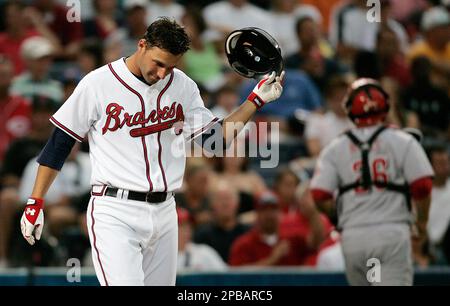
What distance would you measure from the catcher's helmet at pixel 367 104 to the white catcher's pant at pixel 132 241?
1882 millimetres

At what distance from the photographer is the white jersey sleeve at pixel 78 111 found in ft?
20.6

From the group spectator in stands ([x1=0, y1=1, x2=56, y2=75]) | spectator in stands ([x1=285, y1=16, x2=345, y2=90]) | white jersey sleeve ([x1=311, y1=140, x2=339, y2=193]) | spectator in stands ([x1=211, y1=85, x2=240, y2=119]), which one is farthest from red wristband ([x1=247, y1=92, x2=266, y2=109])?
spectator in stands ([x1=0, y1=1, x2=56, y2=75])

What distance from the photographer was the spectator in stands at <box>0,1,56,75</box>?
12531 millimetres

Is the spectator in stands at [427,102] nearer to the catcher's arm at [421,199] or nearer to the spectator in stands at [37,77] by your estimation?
the spectator in stands at [37,77]

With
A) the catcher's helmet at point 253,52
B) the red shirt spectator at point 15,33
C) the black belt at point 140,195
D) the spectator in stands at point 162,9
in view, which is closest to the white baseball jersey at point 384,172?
the catcher's helmet at point 253,52

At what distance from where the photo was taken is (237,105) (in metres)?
12.0

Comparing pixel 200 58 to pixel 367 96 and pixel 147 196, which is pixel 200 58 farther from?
pixel 147 196

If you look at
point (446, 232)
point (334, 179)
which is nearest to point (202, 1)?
point (446, 232)

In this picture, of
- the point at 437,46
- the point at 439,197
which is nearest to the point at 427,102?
the point at 437,46

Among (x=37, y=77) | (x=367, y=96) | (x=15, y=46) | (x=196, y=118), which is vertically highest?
(x=15, y=46)

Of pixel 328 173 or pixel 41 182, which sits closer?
pixel 41 182

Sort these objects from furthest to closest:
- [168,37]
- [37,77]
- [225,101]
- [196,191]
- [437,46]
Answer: [437,46] → [37,77] → [225,101] → [196,191] → [168,37]

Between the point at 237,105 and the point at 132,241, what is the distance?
5.92m

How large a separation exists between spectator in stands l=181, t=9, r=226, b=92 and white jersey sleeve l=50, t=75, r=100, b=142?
6.26 meters
